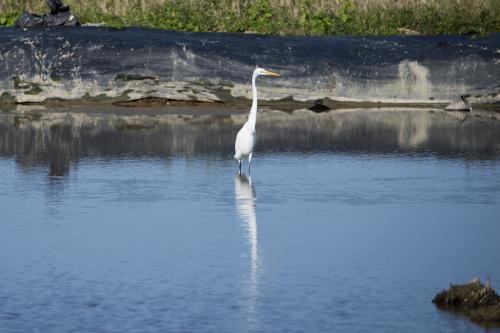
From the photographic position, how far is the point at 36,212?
11.1 m

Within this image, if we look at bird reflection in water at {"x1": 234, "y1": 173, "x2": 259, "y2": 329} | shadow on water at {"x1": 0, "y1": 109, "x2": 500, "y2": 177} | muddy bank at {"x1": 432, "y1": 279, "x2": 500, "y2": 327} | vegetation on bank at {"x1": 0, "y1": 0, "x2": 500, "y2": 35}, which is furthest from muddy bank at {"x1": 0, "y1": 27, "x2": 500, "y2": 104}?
muddy bank at {"x1": 432, "y1": 279, "x2": 500, "y2": 327}

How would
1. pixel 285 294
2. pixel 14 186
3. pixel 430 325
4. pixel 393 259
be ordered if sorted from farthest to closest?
pixel 14 186
pixel 393 259
pixel 285 294
pixel 430 325

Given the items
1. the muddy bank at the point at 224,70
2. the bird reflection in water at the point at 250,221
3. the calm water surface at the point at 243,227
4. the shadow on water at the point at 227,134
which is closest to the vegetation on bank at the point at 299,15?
the muddy bank at the point at 224,70

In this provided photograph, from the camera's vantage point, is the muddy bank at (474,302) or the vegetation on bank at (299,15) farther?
the vegetation on bank at (299,15)

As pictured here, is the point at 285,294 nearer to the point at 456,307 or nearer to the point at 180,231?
the point at 456,307

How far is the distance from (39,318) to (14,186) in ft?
16.9

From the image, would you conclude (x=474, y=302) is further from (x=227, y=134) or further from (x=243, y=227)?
(x=227, y=134)

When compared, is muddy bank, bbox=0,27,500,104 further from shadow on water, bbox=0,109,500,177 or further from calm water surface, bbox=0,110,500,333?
calm water surface, bbox=0,110,500,333

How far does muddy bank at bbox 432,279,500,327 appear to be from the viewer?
289 inches

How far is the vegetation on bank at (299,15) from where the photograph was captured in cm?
2275

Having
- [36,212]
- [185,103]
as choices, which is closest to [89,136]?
[185,103]

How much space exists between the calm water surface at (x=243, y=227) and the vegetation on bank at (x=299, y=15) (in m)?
5.76

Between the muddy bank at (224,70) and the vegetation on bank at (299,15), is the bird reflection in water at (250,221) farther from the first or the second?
the vegetation on bank at (299,15)

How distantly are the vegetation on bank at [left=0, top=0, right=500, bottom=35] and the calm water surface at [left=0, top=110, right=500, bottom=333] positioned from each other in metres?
5.76
